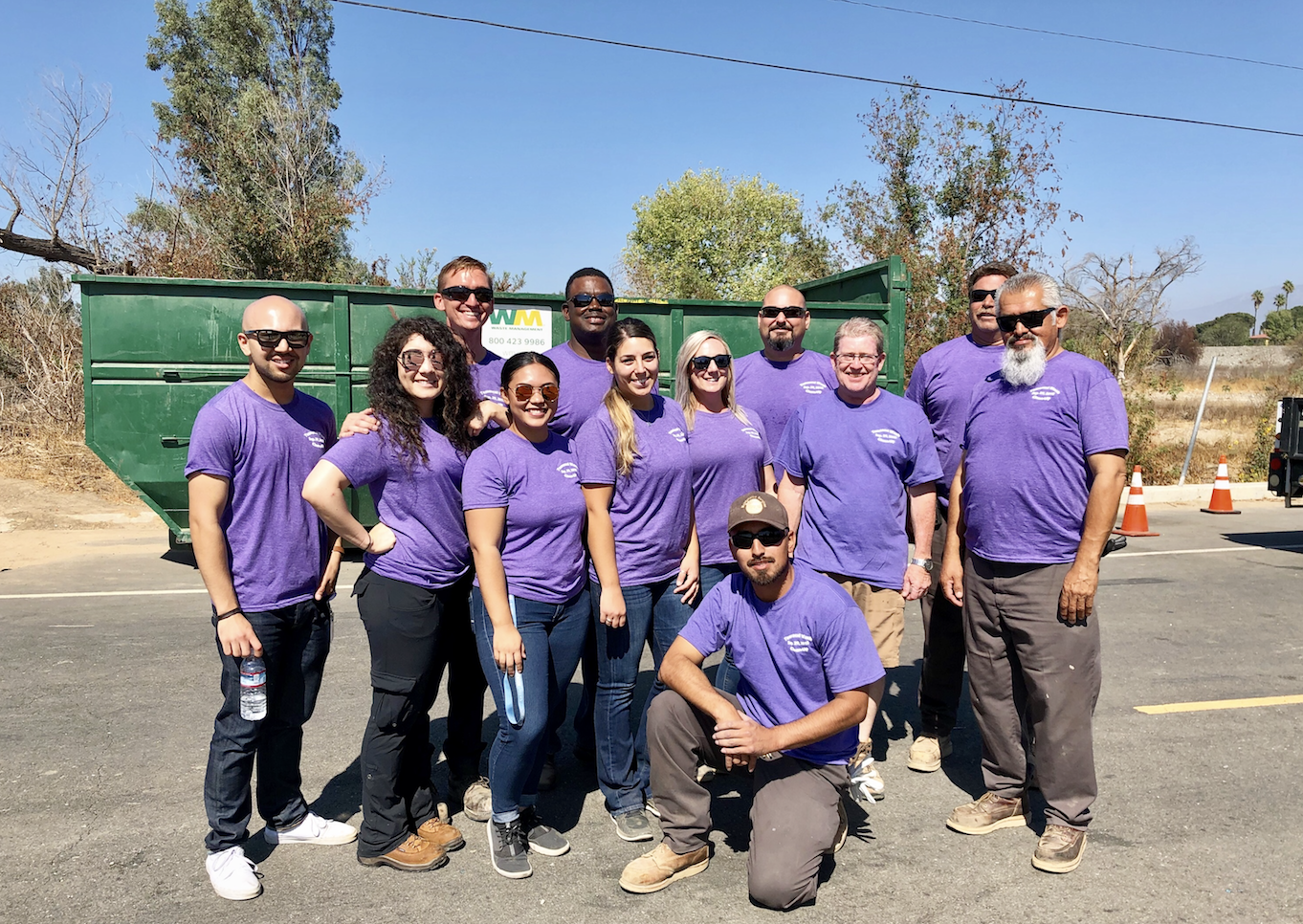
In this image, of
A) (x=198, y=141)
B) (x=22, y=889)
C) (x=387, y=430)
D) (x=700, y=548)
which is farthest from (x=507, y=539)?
(x=198, y=141)

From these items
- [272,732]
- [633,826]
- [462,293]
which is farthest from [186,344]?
[633,826]

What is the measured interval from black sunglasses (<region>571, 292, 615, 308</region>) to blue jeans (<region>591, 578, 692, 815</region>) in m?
1.36

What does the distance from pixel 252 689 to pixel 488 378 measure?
5.25ft

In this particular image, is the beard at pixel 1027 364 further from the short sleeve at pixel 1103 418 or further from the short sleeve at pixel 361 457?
the short sleeve at pixel 361 457

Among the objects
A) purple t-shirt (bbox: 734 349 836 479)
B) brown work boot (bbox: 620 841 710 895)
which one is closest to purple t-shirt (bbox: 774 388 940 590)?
purple t-shirt (bbox: 734 349 836 479)

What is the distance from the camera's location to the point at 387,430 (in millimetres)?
3240

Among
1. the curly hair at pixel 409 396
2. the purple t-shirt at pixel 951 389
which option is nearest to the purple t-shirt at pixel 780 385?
the purple t-shirt at pixel 951 389

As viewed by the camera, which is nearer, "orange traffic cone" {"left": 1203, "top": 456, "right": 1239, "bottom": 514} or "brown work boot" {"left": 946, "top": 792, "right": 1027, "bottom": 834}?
"brown work boot" {"left": 946, "top": 792, "right": 1027, "bottom": 834}

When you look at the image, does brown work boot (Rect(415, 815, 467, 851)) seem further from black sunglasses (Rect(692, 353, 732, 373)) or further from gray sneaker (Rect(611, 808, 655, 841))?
black sunglasses (Rect(692, 353, 732, 373))

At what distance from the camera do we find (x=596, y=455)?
344 centimetres

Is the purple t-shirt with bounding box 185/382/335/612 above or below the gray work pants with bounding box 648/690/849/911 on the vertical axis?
above

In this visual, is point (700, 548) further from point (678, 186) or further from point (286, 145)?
point (678, 186)

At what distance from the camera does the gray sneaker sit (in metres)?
3.53

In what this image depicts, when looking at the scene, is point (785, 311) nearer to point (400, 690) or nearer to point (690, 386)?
point (690, 386)
